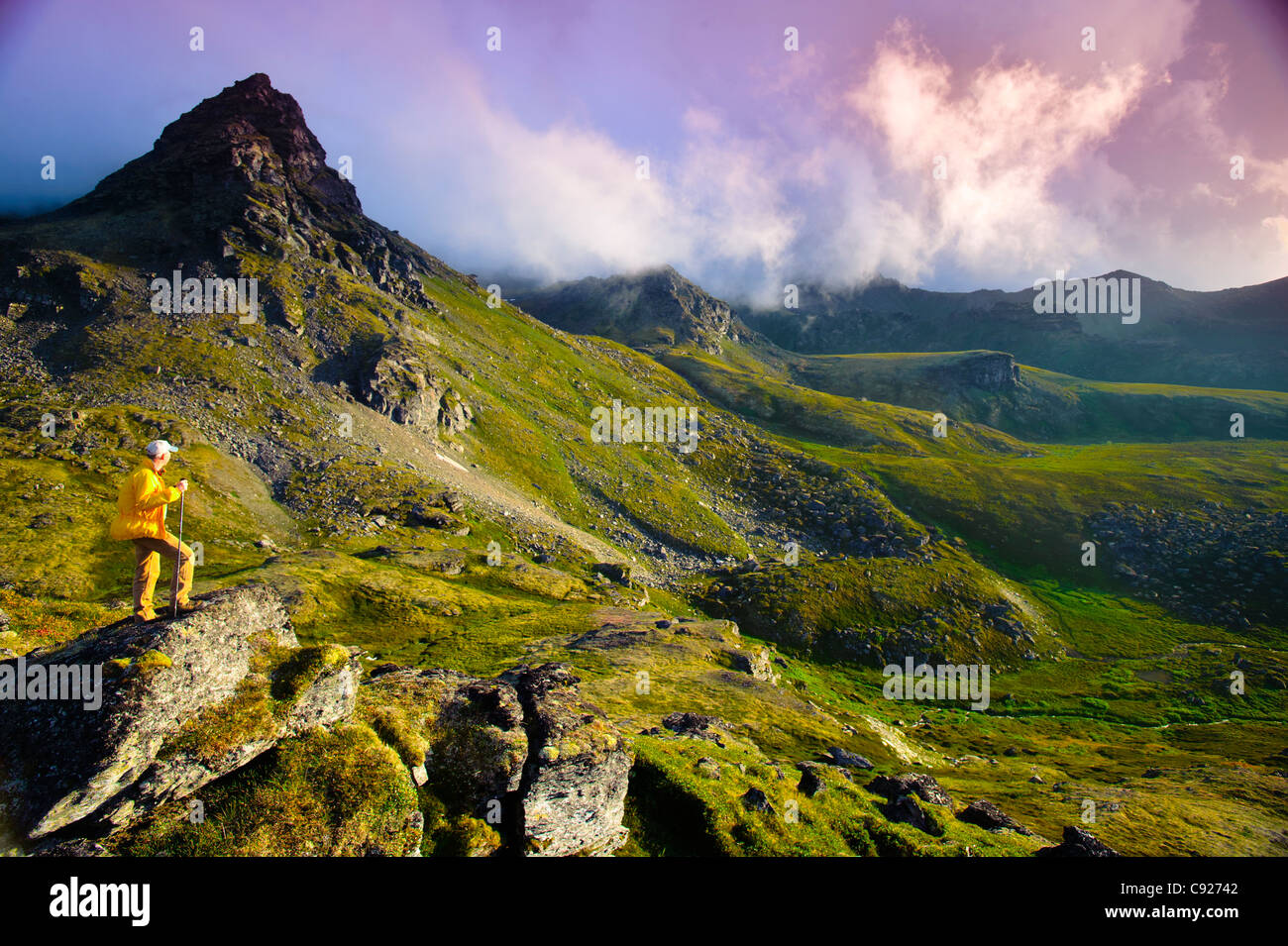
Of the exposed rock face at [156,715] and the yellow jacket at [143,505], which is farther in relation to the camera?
the yellow jacket at [143,505]

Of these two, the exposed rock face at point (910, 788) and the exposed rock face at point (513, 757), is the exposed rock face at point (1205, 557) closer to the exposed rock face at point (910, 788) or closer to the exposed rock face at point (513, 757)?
the exposed rock face at point (910, 788)

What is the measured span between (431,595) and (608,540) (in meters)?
50.6

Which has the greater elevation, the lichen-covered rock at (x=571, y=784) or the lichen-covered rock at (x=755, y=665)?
the lichen-covered rock at (x=571, y=784)

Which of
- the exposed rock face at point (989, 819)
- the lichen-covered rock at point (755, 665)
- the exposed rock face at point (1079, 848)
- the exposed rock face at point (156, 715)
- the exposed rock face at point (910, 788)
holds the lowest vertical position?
the lichen-covered rock at point (755, 665)

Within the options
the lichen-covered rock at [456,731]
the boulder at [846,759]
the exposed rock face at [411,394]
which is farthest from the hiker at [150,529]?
the exposed rock face at [411,394]

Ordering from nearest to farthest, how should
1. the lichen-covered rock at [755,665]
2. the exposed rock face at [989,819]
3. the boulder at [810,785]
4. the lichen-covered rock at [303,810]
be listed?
1. the lichen-covered rock at [303,810]
2. the boulder at [810,785]
3. the exposed rock face at [989,819]
4. the lichen-covered rock at [755,665]

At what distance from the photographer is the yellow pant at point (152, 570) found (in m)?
14.6

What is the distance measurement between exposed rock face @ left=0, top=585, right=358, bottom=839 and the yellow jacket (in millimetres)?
2566

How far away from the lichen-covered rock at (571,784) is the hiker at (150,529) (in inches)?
430

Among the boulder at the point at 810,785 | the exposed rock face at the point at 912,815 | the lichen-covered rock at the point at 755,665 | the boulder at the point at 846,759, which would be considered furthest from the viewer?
the lichen-covered rock at the point at 755,665

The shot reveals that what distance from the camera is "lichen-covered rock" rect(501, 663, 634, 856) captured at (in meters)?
15.2

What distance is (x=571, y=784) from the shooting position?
637 inches

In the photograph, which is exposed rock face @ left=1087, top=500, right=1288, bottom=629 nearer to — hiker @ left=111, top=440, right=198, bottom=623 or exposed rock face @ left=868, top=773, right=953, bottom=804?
exposed rock face @ left=868, top=773, right=953, bottom=804
